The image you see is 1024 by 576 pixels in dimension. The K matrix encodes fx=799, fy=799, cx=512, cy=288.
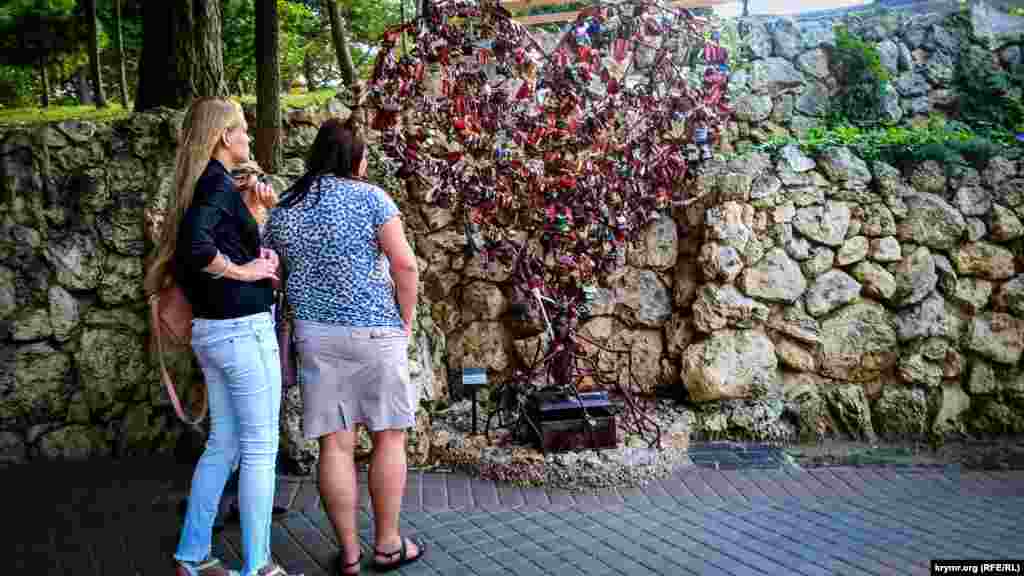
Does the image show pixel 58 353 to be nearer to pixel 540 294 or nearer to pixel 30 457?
pixel 30 457

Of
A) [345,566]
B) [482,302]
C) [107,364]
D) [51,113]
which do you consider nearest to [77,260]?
[107,364]

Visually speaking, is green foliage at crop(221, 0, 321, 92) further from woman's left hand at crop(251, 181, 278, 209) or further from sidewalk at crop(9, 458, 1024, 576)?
woman's left hand at crop(251, 181, 278, 209)

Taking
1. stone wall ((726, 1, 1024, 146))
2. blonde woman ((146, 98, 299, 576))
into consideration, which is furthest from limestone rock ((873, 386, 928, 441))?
blonde woman ((146, 98, 299, 576))

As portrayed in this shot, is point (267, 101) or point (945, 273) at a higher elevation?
point (267, 101)

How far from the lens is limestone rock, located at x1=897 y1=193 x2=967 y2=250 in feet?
17.2

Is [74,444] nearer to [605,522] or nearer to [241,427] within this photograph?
[241,427]

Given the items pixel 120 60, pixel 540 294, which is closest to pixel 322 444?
pixel 540 294

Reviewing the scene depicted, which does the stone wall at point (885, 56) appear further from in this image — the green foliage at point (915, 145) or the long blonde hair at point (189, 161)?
the long blonde hair at point (189, 161)

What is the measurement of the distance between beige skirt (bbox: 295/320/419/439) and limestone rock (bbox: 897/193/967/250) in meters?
3.81

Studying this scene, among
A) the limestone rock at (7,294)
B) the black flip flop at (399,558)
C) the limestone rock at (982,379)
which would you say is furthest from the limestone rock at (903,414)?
the limestone rock at (7,294)

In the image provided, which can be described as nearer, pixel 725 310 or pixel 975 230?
pixel 725 310

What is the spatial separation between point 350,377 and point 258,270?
20.6 inches

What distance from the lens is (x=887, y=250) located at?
207 inches

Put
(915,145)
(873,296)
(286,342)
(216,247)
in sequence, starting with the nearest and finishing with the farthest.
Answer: (216,247) → (286,342) → (873,296) → (915,145)
